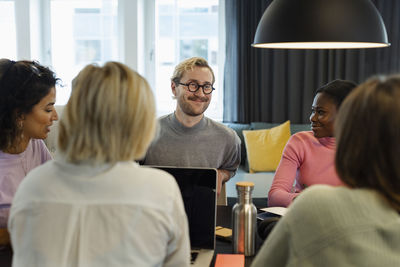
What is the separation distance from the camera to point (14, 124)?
67.3 inches

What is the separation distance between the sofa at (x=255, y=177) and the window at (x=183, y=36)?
52 cm

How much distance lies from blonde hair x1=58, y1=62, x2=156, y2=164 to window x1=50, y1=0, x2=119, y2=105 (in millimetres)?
4234

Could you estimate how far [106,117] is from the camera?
0.91 meters

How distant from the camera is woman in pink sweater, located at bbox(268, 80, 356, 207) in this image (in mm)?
1889

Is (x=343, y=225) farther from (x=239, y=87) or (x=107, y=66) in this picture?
(x=239, y=87)

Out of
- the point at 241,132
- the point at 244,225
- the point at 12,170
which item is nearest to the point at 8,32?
the point at 241,132

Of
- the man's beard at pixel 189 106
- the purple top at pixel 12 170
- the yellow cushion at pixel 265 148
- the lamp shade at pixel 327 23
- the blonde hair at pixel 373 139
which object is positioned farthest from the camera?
the yellow cushion at pixel 265 148

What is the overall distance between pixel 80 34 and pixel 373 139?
466cm

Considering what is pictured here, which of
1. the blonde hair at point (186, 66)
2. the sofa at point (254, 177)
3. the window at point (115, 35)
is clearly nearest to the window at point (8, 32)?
the window at point (115, 35)

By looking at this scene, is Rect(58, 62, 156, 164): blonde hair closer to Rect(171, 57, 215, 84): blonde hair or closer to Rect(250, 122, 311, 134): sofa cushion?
Rect(171, 57, 215, 84): blonde hair

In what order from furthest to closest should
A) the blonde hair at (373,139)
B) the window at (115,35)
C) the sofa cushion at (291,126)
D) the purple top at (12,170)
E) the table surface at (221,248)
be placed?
1. the window at (115,35)
2. the sofa cushion at (291,126)
3. the purple top at (12,170)
4. the table surface at (221,248)
5. the blonde hair at (373,139)

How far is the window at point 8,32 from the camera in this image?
5.07 meters

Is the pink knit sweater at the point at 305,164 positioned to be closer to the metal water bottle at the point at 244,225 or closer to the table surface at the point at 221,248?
the table surface at the point at 221,248

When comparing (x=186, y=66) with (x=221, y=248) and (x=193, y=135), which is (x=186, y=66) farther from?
(x=221, y=248)
